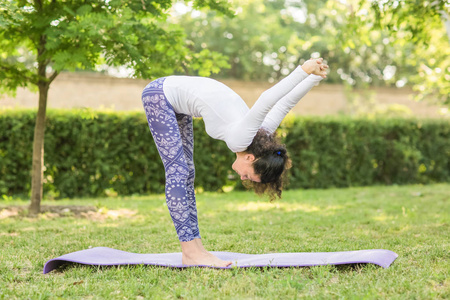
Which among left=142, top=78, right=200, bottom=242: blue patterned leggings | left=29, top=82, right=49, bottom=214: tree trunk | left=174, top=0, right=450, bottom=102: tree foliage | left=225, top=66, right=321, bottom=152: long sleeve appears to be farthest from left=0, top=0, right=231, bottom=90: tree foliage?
left=174, top=0, right=450, bottom=102: tree foliage

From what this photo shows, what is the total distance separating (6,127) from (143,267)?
6.43 metres

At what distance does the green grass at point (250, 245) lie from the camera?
2.84 metres

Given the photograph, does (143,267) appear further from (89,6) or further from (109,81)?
(109,81)

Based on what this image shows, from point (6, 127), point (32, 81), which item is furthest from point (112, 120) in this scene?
point (32, 81)

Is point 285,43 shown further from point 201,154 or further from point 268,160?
point 268,160

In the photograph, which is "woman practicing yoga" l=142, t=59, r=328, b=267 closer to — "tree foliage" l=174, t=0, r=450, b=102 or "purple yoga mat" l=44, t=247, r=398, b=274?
"purple yoga mat" l=44, t=247, r=398, b=274

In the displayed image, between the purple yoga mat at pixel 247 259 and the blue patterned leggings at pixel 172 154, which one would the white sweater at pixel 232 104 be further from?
the purple yoga mat at pixel 247 259

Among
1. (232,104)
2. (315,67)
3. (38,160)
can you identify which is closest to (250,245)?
(232,104)

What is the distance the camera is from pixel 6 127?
8.69 meters

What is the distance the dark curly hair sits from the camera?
328 centimetres

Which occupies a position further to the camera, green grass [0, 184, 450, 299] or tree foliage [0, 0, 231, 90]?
tree foliage [0, 0, 231, 90]

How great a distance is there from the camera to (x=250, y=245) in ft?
14.4

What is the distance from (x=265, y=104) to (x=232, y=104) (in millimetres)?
332

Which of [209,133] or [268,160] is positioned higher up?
[209,133]
